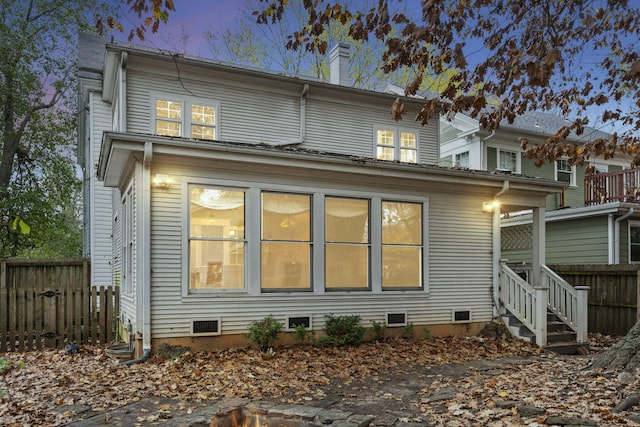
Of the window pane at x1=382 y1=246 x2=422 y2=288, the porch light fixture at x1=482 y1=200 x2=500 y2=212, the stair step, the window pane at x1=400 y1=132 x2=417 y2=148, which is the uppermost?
the window pane at x1=400 y1=132 x2=417 y2=148

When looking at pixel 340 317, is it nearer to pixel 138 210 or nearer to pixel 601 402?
pixel 138 210

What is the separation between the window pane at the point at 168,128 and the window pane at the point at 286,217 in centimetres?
354

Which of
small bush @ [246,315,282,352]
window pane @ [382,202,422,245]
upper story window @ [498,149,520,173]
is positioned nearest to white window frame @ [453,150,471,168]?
upper story window @ [498,149,520,173]

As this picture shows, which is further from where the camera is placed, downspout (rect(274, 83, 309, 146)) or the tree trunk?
downspout (rect(274, 83, 309, 146))

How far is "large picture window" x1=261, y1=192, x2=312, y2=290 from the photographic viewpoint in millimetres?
8039

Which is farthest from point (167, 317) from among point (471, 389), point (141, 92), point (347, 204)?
point (141, 92)

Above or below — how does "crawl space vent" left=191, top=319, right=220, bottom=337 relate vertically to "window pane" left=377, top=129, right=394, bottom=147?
below

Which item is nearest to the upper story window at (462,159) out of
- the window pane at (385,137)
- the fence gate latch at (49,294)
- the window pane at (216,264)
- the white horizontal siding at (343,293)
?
the window pane at (385,137)

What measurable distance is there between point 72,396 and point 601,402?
5.58 m

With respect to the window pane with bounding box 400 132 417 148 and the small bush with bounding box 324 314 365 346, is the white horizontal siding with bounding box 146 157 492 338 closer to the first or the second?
the small bush with bounding box 324 314 365 346

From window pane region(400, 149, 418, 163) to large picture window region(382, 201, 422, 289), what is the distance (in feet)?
11.5

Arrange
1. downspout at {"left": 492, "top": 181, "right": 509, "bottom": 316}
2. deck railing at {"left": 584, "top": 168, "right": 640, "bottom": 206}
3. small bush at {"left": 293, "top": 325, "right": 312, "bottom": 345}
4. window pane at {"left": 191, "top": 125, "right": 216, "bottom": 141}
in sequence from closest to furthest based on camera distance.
Answer: small bush at {"left": 293, "top": 325, "right": 312, "bottom": 345}, downspout at {"left": 492, "top": 181, "right": 509, "bottom": 316}, window pane at {"left": 191, "top": 125, "right": 216, "bottom": 141}, deck railing at {"left": 584, "top": 168, "right": 640, "bottom": 206}

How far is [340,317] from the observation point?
319 inches

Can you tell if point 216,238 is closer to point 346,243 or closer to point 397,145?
point 346,243
